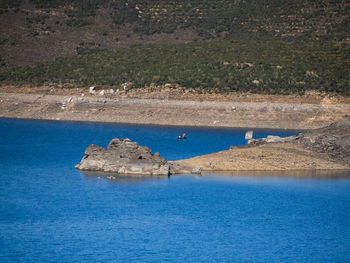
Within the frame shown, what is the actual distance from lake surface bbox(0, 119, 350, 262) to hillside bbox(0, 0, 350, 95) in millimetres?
29350

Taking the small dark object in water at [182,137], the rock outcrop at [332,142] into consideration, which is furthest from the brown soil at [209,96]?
the rock outcrop at [332,142]

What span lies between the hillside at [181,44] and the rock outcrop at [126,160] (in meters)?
30.1

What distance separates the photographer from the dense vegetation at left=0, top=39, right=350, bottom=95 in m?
61.9

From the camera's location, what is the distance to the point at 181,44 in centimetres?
8031

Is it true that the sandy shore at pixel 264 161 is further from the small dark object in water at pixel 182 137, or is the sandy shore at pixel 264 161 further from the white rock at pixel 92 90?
the white rock at pixel 92 90

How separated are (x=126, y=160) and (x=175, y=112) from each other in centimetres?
2582

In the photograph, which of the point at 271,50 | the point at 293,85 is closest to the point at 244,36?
the point at 271,50

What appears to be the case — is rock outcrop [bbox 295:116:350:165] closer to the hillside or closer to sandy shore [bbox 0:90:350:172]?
sandy shore [bbox 0:90:350:172]

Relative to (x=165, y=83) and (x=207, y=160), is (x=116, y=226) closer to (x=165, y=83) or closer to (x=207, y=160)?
(x=207, y=160)

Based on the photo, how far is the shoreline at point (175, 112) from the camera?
5475 centimetres

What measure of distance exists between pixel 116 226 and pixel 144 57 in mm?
52041

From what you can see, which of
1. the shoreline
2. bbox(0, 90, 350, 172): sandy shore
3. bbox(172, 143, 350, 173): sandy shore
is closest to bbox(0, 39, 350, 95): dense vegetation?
bbox(0, 90, 350, 172): sandy shore

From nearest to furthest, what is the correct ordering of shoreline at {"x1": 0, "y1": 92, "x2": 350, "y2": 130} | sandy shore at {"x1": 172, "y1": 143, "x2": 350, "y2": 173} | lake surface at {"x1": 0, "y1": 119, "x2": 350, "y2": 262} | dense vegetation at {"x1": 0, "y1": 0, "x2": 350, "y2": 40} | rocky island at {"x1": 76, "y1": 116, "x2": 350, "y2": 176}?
1. lake surface at {"x1": 0, "y1": 119, "x2": 350, "y2": 262}
2. rocky island at {"x1": 76, "y1": 116, "x2": 350, "y2": 176}
3. sandy shore at {"x1": 172, "y1": 143, "x2": 350, "y2": 173}
4. shoreline at {"x1": 0, "y1": 92, "x2": 350, "y2": 130}
5. dense vegetation at {"x1": 0, "y1": 0, "x2": 350, "y2": 40}

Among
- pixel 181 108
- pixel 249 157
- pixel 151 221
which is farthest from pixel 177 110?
pixel 151 221
